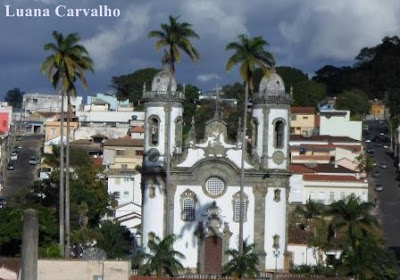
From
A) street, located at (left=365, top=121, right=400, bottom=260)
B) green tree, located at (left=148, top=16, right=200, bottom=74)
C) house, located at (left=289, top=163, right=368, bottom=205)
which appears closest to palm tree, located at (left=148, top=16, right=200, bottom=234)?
Result: green tree, located at (left=148, top=16, right=200, bottom=74)

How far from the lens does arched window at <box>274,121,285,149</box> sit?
85750 mm

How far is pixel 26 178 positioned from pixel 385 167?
3268 centimetres

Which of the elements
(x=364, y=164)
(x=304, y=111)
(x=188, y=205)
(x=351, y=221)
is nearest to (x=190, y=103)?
(x=304, y=111)

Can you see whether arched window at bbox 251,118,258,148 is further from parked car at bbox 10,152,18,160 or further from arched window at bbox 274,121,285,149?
parked car at bbox 10,152,18,160

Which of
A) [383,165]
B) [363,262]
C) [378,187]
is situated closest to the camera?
[363,262]

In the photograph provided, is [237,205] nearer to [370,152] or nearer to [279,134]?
[279,134]

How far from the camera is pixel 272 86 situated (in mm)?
86438

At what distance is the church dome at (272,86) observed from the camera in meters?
86.0

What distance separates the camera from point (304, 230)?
9725 cm

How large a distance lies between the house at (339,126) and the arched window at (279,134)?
76.1m

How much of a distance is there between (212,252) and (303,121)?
88353mm

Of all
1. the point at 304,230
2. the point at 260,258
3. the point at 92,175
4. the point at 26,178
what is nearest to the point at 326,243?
the point at 260,258

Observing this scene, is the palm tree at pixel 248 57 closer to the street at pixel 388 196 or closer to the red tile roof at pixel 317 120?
the street at pixel 388 196

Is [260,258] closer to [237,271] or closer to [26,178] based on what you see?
[237,271]
